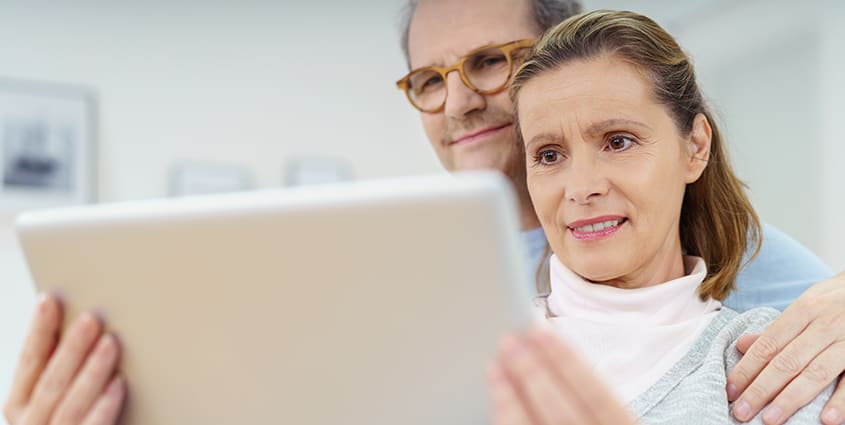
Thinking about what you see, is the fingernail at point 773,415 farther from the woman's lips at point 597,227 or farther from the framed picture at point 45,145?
the framed picture at point 45,145

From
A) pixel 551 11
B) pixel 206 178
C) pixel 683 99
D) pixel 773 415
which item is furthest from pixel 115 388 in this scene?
pixel 206 178

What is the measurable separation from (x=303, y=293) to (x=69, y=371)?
0.28 m

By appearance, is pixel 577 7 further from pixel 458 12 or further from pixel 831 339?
pixel 831 339

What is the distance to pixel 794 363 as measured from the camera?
1021mm

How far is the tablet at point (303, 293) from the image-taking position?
1.95 feet

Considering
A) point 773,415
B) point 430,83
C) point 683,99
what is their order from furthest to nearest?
point 430,83, point 683,99, point 773,415

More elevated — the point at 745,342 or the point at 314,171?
the point at 745,342

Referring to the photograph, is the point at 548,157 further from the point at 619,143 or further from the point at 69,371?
the point at 69,371

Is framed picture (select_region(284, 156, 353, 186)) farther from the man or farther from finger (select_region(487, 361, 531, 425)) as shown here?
finger (select_region(487, 361, 531, 425))

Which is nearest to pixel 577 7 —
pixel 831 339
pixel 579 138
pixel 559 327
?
pixel 579 138

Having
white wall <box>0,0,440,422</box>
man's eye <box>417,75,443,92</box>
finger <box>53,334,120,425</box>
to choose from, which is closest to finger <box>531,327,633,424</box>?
finger <box>53,334,120,425</box>

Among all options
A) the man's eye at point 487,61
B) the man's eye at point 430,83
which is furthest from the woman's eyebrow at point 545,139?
the man's eye at point 430,83

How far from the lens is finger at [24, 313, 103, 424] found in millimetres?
755

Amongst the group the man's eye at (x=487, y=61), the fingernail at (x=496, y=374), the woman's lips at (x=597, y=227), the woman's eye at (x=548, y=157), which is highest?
the man's eye at (x=487, y=61)
